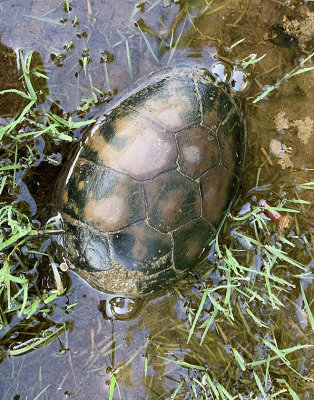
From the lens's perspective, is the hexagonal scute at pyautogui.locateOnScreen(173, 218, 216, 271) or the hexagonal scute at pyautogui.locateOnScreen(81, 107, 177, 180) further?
the hexagonal scute at pyautogui.locateOnScreen(173, 218, 216, 271)

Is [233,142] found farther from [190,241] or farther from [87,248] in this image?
[87,248]

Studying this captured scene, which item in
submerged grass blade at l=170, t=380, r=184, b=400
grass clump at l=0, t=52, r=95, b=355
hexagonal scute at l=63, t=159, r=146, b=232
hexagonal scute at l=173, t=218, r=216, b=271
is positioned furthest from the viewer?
submerged grass blade at l=170, t=380, r=184, b=400

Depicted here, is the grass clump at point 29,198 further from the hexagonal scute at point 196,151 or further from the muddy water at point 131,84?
the hexagonal scute at point 196,151

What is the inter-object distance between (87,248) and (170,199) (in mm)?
482

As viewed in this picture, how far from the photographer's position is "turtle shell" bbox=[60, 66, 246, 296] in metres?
2.10

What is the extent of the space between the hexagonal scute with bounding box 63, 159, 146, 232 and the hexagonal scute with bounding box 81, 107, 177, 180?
0.17ft

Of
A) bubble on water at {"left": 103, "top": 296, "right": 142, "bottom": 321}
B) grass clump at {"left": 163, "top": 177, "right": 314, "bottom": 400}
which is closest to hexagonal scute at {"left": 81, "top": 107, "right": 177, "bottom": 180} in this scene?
grass clump at {"left": 163, "top": 177, "right": 314, "bottom": 400}

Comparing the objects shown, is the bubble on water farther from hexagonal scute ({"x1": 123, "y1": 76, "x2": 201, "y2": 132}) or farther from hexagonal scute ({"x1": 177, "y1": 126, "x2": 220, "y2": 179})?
hexagonal scute ({"x1": 123, "y1": 76, "x2": 201, "y2": 132})

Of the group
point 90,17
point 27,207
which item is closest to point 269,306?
point 27,207

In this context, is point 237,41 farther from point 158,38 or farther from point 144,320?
point 144,320

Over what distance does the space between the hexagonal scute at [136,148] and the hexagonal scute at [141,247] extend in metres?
0.26

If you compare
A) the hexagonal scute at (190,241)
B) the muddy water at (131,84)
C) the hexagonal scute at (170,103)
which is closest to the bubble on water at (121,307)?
the muddy water at (131,84)

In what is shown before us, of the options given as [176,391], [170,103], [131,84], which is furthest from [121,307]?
[131,84]

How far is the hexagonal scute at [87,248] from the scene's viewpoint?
2162 mm
